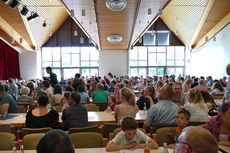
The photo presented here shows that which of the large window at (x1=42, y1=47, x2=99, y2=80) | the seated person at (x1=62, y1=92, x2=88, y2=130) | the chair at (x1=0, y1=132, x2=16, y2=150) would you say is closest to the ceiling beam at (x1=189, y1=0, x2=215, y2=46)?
the large window at (x1=42, y1=47, x2=99, y2=80)

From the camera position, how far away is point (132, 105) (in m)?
Answer: 3.38

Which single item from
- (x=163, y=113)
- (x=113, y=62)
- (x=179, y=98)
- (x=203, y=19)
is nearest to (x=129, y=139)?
(x=163, y=113)

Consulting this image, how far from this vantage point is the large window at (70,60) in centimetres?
1811

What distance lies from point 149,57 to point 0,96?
15.9m

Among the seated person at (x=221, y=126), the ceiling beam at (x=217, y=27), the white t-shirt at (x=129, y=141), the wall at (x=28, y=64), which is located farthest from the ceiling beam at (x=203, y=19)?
the wall at (x=28, y=64)

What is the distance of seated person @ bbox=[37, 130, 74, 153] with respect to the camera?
1.05 m

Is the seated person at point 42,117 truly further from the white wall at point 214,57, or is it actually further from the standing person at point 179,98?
the white wall at point 214,57

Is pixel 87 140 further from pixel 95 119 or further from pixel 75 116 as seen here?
→ pixel 95 119

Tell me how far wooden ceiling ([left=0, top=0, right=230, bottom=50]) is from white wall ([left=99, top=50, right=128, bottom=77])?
1.27 meters

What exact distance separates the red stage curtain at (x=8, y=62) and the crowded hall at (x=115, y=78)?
3.3 inches

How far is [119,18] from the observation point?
10.5 m

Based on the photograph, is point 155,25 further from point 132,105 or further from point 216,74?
point 132,105

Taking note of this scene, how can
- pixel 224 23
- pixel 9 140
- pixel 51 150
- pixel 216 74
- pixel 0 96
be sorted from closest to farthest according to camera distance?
pixel 51 150
pixel 9 140
pixel 0 96
pixel 224 23
pixel 216 74

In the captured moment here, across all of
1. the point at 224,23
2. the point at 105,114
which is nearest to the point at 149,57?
the point at 224,23
